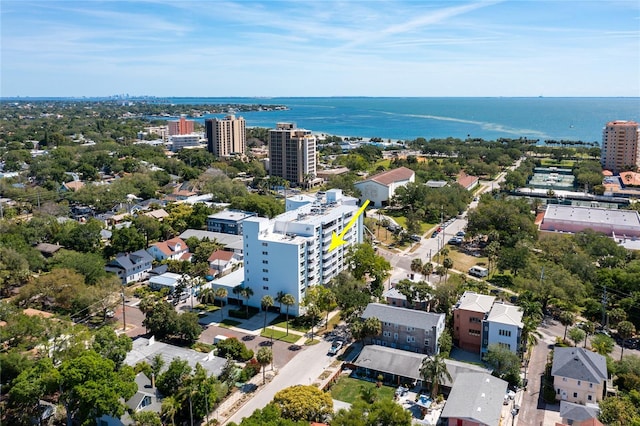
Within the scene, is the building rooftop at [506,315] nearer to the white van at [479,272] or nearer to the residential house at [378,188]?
the white van at [479,272]

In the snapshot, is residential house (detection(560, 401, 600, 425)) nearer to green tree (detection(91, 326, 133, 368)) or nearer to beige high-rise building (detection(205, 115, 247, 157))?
green tree (detection(91, 326, 133, 368))

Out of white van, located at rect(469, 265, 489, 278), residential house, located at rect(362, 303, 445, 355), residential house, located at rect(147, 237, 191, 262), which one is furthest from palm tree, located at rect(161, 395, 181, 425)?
white van, located at rect(469, 265, 489, 278)

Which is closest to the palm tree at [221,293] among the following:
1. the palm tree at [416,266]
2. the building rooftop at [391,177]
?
the palm tree at [416,266]

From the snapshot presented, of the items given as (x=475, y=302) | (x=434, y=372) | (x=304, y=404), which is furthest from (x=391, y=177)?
(x=304, y=404)

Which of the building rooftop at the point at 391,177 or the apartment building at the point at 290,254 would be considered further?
the building rooftop at the point at 391,177

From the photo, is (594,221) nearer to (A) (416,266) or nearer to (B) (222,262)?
(A) (416,266)

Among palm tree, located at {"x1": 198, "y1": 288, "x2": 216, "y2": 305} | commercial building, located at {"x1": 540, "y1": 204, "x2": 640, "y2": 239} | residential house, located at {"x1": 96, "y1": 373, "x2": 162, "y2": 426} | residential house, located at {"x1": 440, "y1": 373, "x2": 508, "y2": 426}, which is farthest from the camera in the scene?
commercial building, located at {"x1": 540, "y1": 204, "x2": 640, "y2": 239}

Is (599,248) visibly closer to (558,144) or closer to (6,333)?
(6,333)
